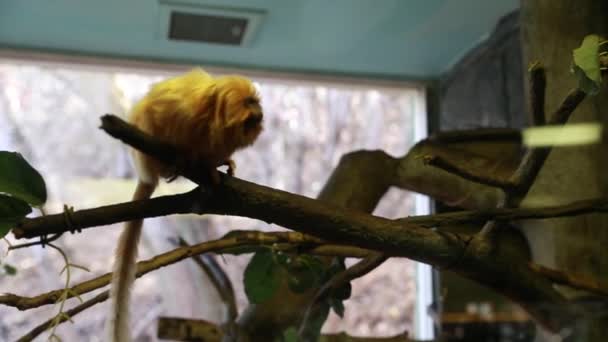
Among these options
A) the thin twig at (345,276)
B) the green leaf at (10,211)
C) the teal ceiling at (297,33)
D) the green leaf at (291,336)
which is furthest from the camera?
the teal ceiling at (297,33)

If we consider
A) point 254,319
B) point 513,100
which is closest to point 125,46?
point 254,319

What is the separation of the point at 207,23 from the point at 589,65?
1.08m

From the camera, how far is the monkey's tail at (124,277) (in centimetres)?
82

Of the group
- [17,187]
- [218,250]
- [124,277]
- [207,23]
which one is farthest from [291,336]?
[207,23]

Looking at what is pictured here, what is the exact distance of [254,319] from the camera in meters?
1.21

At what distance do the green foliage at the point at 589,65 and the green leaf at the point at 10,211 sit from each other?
0.58 m

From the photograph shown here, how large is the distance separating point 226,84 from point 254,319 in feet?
1.92

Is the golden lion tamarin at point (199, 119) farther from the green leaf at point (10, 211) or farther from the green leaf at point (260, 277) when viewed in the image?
the green leaf at point (260, 277)

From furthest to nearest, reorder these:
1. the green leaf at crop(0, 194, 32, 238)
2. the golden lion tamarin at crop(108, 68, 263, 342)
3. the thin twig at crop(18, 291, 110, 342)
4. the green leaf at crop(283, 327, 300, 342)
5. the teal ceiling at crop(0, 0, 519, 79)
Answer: the teal ceiling at crop(0, 0, 519, 79) < the green leaf at crop(283, 327, 300, 342) < the thin twig at crop(18, 291, 110, 342) < the golden lion tamarin at crop(108, 68, 263, 342) < the green leaf at crop(0, 194, 32, 238)

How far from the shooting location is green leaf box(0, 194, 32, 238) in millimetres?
638

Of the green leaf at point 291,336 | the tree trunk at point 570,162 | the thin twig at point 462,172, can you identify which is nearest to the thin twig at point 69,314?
the green leaf at point 291,336

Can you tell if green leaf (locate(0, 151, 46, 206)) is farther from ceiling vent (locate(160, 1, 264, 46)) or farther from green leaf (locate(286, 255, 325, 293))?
ceiling vent (locate(160, 1, 264, 46))

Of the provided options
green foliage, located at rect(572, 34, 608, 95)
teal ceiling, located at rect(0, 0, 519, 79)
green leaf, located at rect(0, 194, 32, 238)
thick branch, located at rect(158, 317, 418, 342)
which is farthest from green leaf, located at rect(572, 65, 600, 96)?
teal ceiling, located at rect(0, 0, 519, 79)

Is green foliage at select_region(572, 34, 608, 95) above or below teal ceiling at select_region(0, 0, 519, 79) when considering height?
below
